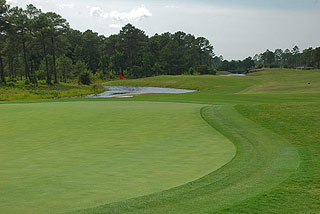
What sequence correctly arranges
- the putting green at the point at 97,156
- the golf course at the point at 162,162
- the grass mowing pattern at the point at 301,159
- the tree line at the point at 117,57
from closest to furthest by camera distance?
the grass mowing pattern at the point at 301,159
the golf course at the point at 162,162
the putting green at the point at 97,156
the tree line at the point at 117,57

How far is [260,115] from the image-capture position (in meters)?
14.9

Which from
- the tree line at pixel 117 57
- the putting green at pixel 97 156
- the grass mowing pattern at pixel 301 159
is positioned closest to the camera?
the grass mowing pattern at pixel 301 159

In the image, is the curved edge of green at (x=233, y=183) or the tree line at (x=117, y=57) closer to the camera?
the curved edge of green at (x=233, y=183)

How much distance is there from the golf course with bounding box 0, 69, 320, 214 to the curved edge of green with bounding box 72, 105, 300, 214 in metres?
0.02

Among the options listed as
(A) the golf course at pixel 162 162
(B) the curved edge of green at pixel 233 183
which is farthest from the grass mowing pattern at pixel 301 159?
(B) the curved edge of green at pixel 233 183

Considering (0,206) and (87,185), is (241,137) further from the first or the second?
(0,206)

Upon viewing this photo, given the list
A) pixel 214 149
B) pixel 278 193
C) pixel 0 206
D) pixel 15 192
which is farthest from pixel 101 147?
pixel 278 193

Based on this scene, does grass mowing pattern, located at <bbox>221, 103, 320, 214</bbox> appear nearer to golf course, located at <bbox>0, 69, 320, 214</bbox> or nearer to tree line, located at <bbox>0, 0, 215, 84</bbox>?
golf course, located at <bbox>0, 69, 320, 214</bbox>

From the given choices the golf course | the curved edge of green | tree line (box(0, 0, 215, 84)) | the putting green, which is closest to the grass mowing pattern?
the golf course

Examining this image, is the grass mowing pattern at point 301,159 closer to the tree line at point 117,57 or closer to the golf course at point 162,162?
the golf course at point 162,162

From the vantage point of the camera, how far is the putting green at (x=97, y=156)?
5.63 meters

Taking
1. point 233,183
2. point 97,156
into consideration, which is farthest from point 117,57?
point 233,183

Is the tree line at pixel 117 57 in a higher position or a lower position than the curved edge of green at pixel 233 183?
higher

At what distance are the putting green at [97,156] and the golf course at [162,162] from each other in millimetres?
21
